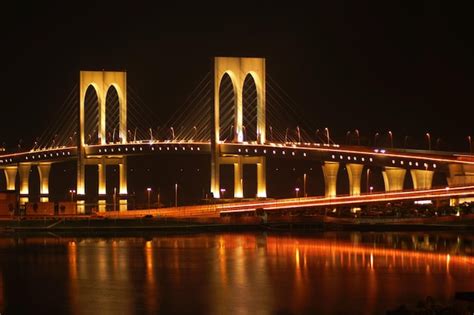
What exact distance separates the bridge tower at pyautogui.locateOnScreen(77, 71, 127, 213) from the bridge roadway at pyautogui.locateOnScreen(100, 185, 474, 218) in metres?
9.42

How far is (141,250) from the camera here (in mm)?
32438

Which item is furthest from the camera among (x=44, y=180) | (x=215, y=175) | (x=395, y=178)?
(x=44, y=180)

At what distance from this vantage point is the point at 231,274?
25.2 meters

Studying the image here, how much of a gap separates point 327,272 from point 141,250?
27.9 ft

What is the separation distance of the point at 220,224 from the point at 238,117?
33.2 ft

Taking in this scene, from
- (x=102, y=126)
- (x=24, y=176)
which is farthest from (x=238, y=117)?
(x=24, y=176)

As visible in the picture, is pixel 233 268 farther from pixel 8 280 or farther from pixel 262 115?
pixel 262 115

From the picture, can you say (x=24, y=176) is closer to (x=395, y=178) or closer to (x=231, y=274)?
(x=395, y=178)

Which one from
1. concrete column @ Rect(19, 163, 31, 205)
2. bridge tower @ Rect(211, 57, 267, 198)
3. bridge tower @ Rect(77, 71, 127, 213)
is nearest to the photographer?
bridge tower @ Rect(211, 57, 267, 198)

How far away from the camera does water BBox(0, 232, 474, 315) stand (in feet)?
66.1

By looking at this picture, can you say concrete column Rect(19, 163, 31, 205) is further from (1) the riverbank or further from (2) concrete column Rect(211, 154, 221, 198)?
(1) the riverbank

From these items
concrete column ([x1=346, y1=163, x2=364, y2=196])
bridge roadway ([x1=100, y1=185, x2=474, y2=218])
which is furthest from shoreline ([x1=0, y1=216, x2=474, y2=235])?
concrete column ([x1=346, y1=163, x2=364, y2=196])

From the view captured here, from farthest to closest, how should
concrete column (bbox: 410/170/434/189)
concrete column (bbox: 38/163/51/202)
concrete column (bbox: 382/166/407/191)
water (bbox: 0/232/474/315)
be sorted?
concrete column (bbox: 38/163/51/202), concrete column (bbox: 382/166/407/191), concrete column (bbox: 410/170/434/189), water (bbox: 0/232/474/315)

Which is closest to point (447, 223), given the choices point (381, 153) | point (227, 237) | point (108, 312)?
point (381, 153)
